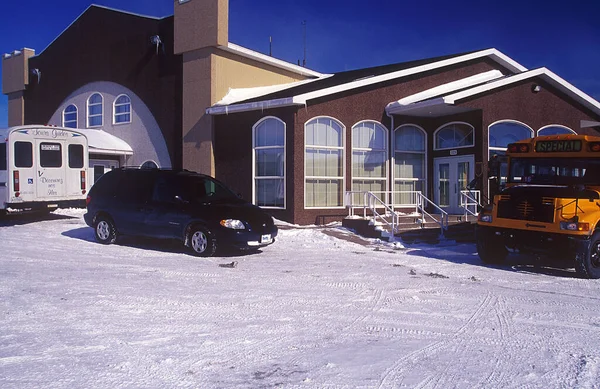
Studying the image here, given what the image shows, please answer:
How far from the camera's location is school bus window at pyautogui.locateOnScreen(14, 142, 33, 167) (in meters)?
15.8

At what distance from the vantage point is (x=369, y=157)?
18.5 meters

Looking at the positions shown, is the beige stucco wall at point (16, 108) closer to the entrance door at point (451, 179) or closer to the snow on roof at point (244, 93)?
the snow on roof at point (244, 93)

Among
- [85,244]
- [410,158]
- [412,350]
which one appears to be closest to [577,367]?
[412,350]

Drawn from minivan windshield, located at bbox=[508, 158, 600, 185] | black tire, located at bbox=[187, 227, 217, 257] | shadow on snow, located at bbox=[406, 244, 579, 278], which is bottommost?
shadow on snow, located at bbox=[406, 244, 579, 278]

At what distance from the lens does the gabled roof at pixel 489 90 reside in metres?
17.0

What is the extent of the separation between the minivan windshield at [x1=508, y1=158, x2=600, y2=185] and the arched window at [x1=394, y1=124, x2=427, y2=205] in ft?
23.7

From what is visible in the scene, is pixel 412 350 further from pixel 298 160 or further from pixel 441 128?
pixel 441 128

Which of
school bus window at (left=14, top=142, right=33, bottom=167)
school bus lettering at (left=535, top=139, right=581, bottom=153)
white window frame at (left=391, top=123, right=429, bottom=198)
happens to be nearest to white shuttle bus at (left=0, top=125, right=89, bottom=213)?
school bus window at (left=14, top=142, right=33, bottom=167)

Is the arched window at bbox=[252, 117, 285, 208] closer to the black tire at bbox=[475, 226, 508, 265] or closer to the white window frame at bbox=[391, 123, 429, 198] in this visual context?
the white window frame at bbox=[391, 123, 429, 198]

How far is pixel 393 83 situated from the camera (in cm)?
1894

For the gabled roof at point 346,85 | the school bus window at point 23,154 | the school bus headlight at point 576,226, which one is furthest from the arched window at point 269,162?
the school bus headlight at point 576,226

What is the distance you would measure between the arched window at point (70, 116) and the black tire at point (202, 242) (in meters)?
16.0

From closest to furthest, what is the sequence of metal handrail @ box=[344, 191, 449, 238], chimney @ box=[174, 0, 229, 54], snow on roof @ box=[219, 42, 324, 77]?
metal handrail @ box=[344, 191, 449, 238]
chimney @ box=[174, 0, 229, 54]
snow on roof @ box=[219, 42, 324, 77]

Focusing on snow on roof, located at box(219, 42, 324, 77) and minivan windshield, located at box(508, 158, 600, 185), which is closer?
minivan windshield, located at box(508, 158, 600, 185)
